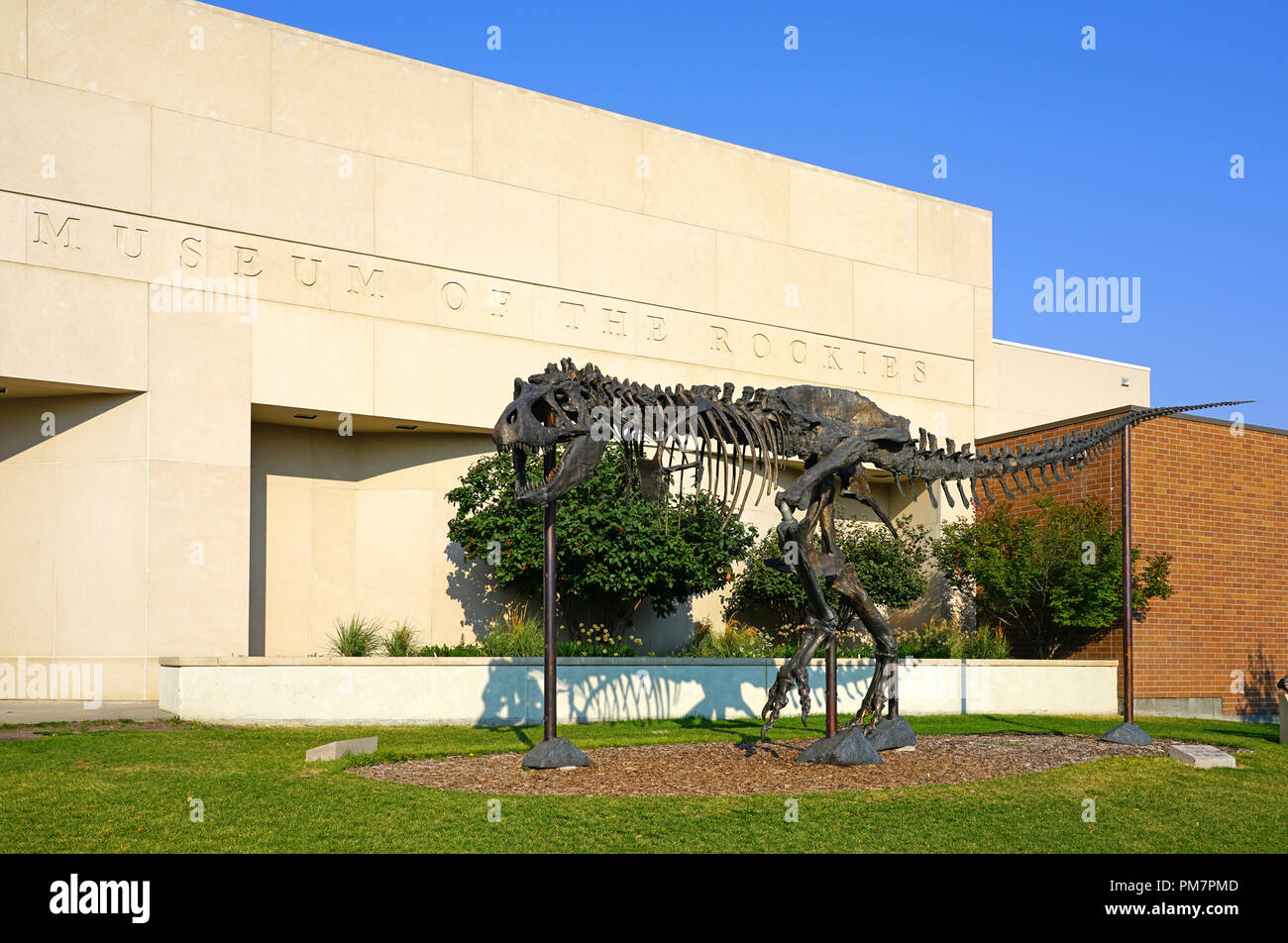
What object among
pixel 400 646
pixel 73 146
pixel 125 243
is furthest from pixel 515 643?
pixel 73 146

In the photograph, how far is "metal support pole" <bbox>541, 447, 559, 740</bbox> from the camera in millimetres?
11625

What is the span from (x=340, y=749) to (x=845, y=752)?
5.76 meters

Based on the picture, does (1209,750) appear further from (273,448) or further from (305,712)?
(273,448)

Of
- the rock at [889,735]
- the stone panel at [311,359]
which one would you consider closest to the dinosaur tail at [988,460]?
the rock at [889,735]

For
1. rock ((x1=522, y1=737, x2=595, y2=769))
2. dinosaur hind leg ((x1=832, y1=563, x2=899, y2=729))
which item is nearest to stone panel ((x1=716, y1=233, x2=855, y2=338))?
dinosaur hind leg ((x1=832, y1=563, x2=899, y2=729))

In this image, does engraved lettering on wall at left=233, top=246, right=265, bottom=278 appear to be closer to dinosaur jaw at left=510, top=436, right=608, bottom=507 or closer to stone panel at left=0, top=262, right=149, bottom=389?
stone panel at left=0, top=262, right=149, bottom=389

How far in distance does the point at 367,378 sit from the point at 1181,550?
54.6 ft

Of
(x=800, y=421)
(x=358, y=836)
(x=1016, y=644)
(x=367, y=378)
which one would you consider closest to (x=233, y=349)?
(x=367, y=378)

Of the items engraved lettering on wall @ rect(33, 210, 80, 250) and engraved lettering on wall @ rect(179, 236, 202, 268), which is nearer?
engraved lettering on wall @ rect(33, 210, 80, 250)

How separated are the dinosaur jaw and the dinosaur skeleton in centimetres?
1

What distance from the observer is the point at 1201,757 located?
42.0 ft

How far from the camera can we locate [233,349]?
19656mm

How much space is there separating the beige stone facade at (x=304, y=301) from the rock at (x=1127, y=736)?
1141 cm

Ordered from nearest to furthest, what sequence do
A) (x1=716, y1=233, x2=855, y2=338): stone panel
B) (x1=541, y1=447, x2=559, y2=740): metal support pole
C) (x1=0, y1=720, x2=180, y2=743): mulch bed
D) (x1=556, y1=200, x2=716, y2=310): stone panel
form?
(x1=541, y1=447, x2=559, y2=740): metal support pole → (x1=0, y1=720, x2=180, y2=743): mulch bed → (x1=556, y1=200, x2=716, y2=310): stone panel → (x1=716, y1=233, x2=855, y2=338): stone panel
